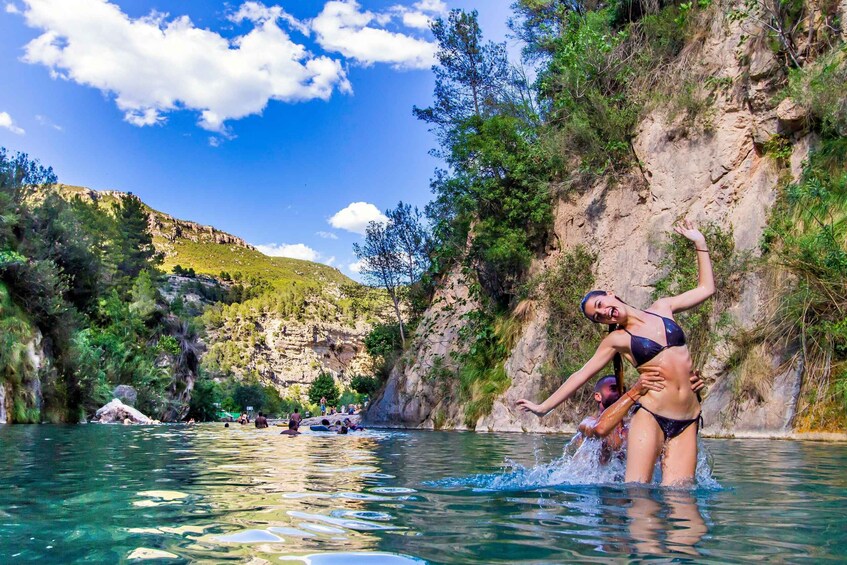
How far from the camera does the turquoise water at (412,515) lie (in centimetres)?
273

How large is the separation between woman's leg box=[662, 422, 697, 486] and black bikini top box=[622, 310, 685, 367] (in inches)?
23.0

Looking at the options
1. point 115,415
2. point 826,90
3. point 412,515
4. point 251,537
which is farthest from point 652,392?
point 115,415

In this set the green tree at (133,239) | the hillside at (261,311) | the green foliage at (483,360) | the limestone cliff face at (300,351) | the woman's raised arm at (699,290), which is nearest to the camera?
the woman's raised arm at (699,290)

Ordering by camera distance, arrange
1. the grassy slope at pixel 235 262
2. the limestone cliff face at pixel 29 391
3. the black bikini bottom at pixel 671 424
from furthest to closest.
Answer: the grassy slope at pixel 235 262 < the limestone cliff face at pixel 29 391 < the black bikini bottom at pixel 671 424

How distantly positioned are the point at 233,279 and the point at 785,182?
10272 cm

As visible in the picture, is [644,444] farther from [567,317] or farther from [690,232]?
[567,317]

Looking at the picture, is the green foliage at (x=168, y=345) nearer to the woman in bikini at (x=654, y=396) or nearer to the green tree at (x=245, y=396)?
the green tree at (x=245, y=396)

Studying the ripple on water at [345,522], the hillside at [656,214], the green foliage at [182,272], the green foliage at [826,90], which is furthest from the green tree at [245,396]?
the ripple on water at [345,522]

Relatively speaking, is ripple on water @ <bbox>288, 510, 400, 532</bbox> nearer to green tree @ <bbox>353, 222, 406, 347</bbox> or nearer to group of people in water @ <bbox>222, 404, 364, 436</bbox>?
group of people in water @ <bbox>222, 404, 364, 436</bbox>

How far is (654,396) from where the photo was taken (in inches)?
184

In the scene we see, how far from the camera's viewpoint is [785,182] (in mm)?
15352

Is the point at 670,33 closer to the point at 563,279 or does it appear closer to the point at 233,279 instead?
the point at 563,279

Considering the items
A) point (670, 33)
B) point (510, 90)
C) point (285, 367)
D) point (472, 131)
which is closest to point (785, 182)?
point (670, 33)

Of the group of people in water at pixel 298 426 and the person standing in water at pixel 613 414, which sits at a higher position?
the person standing in water at pixel 613 414
